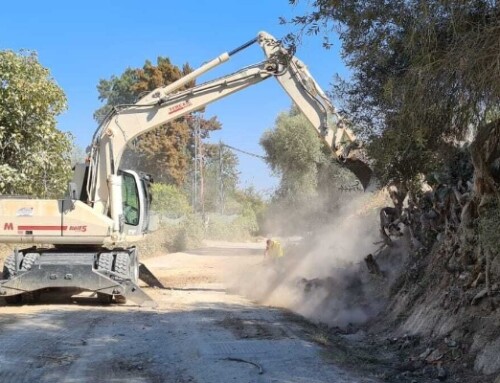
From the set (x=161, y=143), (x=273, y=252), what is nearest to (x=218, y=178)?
(x=161, y=143)

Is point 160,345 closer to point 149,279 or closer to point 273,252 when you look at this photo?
point 149,279

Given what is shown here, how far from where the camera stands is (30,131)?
16.0m

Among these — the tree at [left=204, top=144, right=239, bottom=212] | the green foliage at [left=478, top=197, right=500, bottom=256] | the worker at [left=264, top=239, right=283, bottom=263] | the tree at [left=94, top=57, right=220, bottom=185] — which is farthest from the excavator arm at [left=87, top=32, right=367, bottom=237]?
the tree at [left=204, top=144, right=239, bottom=212]

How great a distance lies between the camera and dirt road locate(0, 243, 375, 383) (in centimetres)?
636

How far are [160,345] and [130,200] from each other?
230 inches

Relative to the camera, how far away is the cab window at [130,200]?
43.2 feet

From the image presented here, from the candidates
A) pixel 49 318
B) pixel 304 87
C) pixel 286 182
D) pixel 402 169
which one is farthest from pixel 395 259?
pixel 286 182

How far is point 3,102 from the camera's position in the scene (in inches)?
599

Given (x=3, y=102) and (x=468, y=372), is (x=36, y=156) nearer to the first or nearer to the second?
(x=3, y=102)

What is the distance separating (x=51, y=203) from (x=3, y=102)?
4.44 m

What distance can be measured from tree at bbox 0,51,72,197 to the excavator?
318 cm

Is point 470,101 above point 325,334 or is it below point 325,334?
above

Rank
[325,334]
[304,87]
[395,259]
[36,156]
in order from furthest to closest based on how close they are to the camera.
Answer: [36,156]
[304,87]
[395,259]
[325,334]

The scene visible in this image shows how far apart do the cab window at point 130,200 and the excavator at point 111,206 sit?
2 cm
